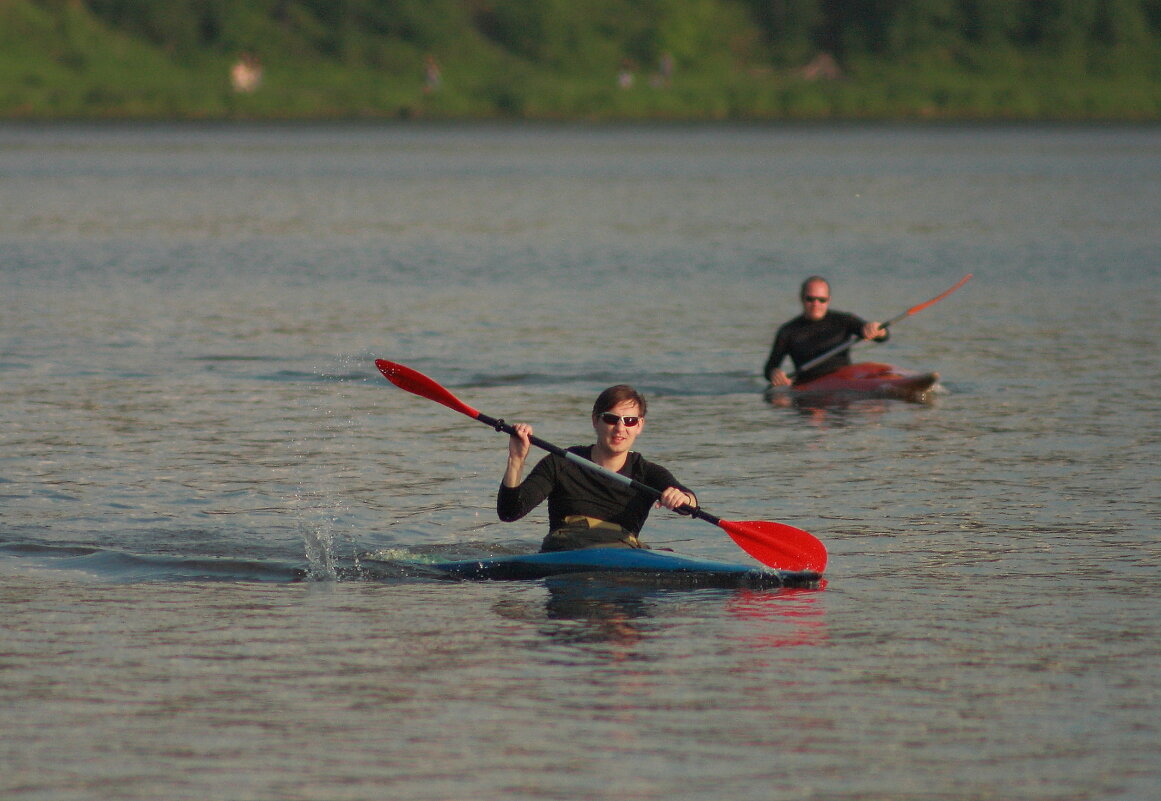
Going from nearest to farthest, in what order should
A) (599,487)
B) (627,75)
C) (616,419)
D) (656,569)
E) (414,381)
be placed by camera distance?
(616,419) → (656,569) → (599,487) → (414,381) → (627,75)

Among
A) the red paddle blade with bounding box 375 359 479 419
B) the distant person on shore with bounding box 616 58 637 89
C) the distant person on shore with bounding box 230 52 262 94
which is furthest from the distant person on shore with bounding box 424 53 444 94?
the red paddle blade with bounding box 375 359 479 419

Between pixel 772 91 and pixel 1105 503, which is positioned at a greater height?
pixel 772 91

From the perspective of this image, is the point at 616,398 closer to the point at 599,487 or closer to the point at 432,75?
the point at 599,487

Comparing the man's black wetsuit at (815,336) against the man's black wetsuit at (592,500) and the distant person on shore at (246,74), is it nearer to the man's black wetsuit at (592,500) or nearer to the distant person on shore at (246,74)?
the man's black wetsuit at (592,500)

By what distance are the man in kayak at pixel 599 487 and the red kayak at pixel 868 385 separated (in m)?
7.48

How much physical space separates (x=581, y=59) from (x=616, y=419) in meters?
102

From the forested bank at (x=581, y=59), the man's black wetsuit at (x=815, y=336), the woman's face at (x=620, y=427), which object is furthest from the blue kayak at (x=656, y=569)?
the forested bank at (x=581, y=59)

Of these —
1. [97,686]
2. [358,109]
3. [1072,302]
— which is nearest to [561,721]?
[97,686]

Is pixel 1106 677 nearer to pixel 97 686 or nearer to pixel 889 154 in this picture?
pixel 97 686

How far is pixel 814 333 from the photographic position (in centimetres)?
1750

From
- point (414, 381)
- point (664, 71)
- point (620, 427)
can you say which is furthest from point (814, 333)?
point (664, 71)

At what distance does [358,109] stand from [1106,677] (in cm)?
9619

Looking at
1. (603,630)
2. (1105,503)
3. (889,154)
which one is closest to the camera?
(603,630)

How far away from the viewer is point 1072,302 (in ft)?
85.8
